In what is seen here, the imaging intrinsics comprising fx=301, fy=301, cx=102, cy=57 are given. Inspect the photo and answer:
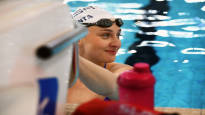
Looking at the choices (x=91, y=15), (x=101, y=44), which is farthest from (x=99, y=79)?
(x=91, y=15)

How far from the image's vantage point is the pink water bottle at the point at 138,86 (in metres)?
0.58

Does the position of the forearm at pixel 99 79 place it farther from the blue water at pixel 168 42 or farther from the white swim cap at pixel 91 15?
the blue water at pixel 168 42

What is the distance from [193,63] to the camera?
3205 mm

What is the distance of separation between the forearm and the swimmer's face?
120 centimetres

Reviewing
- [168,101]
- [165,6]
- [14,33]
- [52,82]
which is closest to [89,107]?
[52,82]

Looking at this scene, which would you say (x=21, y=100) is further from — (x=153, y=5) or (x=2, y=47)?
(x=153, y=5)

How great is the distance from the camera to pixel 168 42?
3.31 meters

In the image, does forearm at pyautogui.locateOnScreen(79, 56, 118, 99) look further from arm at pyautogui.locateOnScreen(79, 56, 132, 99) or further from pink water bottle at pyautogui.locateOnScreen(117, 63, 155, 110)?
pink water bottle at pyautogui.locateOnScreen(117, 63, 155, 110)

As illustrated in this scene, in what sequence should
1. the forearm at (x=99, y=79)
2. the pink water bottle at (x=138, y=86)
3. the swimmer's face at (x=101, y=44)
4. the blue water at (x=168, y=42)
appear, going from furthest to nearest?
the blue water at (x=168, y=42) < the swimmer's face at (x=101, y=44) < the forearm at (x=99, y=79) < the pink water bottle at (x=138, y=86)

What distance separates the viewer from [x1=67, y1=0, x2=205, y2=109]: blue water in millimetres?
3197

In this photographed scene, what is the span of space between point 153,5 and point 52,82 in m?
2.94

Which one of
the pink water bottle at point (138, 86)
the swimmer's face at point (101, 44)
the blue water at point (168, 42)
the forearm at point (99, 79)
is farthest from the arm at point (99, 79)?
the blue water at point (168, 42)

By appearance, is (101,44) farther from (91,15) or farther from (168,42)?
(168,42)

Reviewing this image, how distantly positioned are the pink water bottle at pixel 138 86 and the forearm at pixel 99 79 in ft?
0.85
